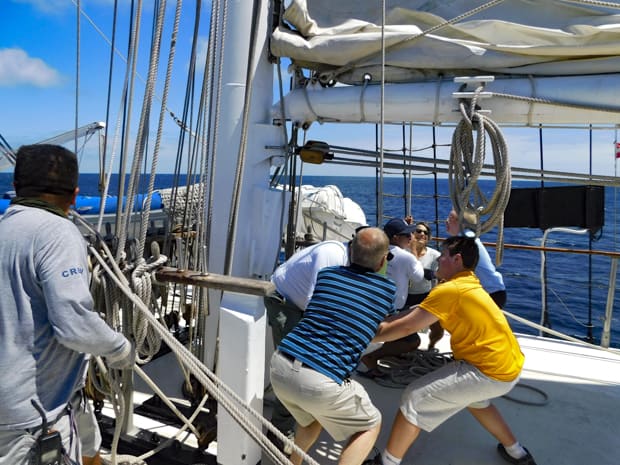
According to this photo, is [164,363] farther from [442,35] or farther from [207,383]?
[442,35]

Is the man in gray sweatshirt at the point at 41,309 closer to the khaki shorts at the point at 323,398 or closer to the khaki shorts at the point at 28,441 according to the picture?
the khaki shorts at the point at 28,441

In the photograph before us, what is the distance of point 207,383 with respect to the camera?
72.2 inches

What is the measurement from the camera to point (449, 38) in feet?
9.14

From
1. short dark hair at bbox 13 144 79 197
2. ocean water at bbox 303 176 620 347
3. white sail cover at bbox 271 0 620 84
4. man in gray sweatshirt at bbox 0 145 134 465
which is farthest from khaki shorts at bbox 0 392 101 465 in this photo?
ocean water at bbox 303 176 620 347

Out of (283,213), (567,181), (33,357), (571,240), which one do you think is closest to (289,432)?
(283,213)

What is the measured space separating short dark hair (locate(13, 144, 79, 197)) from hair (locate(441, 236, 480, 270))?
5.74 ft

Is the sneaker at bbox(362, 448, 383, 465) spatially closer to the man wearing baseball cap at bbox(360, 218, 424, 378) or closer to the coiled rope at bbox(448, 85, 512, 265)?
the man wearing baseball cap at bbox(360, 218, 424, 378)

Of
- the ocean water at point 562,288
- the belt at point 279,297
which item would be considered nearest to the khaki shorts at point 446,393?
the belt at point 279,297

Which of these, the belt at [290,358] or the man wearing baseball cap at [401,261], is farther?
the man wearing baseball cap at [401,261]

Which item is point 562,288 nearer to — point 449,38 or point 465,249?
point 449,38

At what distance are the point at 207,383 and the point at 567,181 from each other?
230cm

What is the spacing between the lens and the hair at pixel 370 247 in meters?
2.11

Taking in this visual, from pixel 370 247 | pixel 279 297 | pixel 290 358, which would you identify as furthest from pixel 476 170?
pixel 290 358

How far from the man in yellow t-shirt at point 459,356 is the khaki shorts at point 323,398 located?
0.96ft
